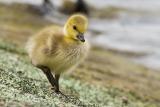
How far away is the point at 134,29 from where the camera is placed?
23.4 m

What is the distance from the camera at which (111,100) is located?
9.79 m

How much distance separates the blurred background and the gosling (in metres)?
3.52

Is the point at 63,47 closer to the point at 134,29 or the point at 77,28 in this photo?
the point at 77,28

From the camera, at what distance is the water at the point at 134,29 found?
1942 cm

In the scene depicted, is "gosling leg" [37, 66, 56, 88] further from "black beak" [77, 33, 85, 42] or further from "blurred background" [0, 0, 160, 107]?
"blurred background" [0, 0, 160, 107]

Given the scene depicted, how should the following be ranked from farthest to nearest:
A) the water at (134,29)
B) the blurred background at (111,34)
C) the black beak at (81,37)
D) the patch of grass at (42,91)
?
the water at (134,29) → the blurred background at (111,34) → the black beak at (81,37) → the patch of grass at (42,91)

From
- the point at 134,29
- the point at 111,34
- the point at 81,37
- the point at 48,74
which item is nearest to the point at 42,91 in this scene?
the point at 48,74

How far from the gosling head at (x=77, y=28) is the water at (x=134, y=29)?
956 centimetres

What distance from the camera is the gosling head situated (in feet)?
24.1

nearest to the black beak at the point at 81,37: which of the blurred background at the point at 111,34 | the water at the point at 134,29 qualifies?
the blurred background at the point at 111,34

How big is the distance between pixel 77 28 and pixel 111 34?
1454 cm

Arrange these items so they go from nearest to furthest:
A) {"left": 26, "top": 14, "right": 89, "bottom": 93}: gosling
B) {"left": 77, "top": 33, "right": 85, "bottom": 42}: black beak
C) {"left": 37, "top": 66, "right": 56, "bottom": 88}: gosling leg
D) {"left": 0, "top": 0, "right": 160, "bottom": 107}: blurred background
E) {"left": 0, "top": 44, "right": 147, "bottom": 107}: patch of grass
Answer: {"left": 0, "top": 44, "right": 147, "bottom": 107}: patch of grass → {"left": 77, "top": 33, "right": 85, "bottom": 42}: black beak → {"left": 26, "top": 14, "right": 89, "bottom": 93}: gosling → {"left": 37, "top": 66, "right": 56, "bottom": 88}: gosling leg → {"left": 0, "top": 0, "right": 160, "bottom": 107}: blurred background

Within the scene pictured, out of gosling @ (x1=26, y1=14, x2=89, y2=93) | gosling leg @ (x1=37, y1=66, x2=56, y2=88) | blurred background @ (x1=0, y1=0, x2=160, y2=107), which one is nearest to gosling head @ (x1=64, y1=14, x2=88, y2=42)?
gosling @ (x1=26, y1=14, x2=89, y2=93)

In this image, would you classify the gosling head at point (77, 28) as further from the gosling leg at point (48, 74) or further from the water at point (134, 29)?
the water at point (134, 29)
